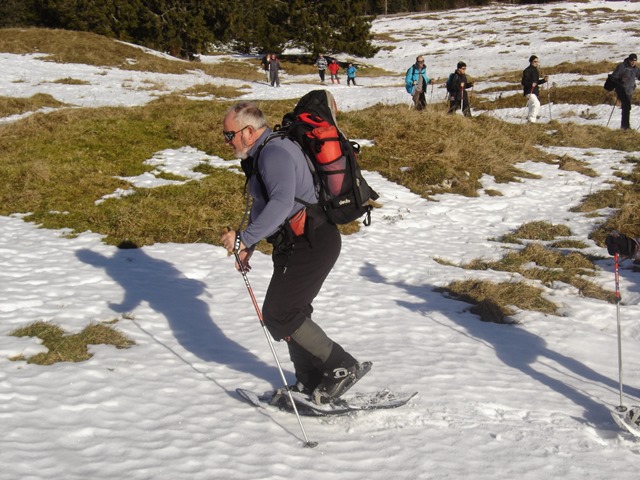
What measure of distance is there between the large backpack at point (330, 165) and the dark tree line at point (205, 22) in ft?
155

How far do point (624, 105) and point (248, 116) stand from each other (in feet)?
63.2

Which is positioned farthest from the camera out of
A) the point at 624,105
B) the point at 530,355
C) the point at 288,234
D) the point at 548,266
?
the point at 624,105

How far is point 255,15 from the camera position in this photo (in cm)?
6209

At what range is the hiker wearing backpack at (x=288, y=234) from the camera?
4.22 metres

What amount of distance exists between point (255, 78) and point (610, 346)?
34.2 meters

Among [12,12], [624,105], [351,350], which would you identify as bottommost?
[351,350]

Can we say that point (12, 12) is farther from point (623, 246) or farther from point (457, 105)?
point (623, 246)

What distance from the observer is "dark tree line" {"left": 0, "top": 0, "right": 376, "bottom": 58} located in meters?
48.0

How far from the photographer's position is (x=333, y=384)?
4.84m

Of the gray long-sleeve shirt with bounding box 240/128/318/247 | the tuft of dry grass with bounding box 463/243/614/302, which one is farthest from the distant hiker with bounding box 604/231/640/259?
the tuft of dry grass with bounding box 463/243/614/302

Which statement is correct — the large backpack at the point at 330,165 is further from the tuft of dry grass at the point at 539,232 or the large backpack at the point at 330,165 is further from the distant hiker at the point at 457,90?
the distant hiker at the point at 457,90

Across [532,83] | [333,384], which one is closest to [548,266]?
[333,384]

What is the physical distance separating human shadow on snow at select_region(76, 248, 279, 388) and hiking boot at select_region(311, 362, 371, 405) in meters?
1.15

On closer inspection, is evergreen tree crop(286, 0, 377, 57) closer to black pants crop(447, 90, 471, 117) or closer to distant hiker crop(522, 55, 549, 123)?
black pants crop(447, 90, 471, 117)
